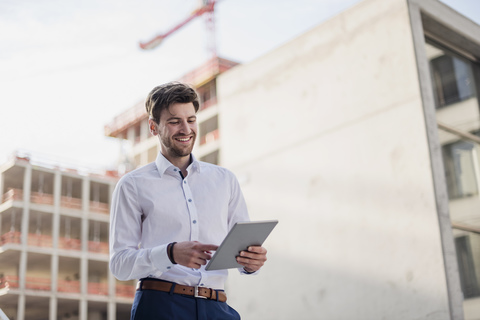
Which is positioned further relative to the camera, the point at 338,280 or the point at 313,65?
the point at 313,65

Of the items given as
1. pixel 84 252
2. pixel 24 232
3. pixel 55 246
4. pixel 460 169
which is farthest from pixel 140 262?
pixel 84 252

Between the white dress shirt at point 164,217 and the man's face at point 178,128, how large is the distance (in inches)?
3.1

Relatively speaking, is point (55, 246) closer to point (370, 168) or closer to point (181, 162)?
point (370, 168)

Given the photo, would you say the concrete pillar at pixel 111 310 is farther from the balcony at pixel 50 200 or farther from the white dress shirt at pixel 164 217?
the white dress shirt at pixel 164 217

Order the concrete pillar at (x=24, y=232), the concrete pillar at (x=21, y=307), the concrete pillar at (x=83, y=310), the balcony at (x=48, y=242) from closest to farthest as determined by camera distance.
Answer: the concrete pillar at (x=21, y=307) → the balcony at (x=48, y=242) → the concrete pillar at (x=24, y=232) → the concrete pillar at (x=83, y=310)

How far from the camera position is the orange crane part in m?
48.6

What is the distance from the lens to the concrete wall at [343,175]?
20.0 ft

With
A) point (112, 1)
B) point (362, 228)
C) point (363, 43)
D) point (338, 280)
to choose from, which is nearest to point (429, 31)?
point (363, 43)

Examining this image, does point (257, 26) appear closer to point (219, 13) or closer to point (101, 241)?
point (101, 241)

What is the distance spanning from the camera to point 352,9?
283 inches

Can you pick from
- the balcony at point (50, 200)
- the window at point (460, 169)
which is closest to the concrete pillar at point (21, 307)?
the balcony at point (50, 200)

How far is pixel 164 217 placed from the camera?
1.99 metres

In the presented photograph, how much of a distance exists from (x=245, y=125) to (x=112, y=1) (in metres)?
5.66

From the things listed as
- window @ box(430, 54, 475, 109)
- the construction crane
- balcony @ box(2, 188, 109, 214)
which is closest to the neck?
window @ box(430, 54, 475, 109)
